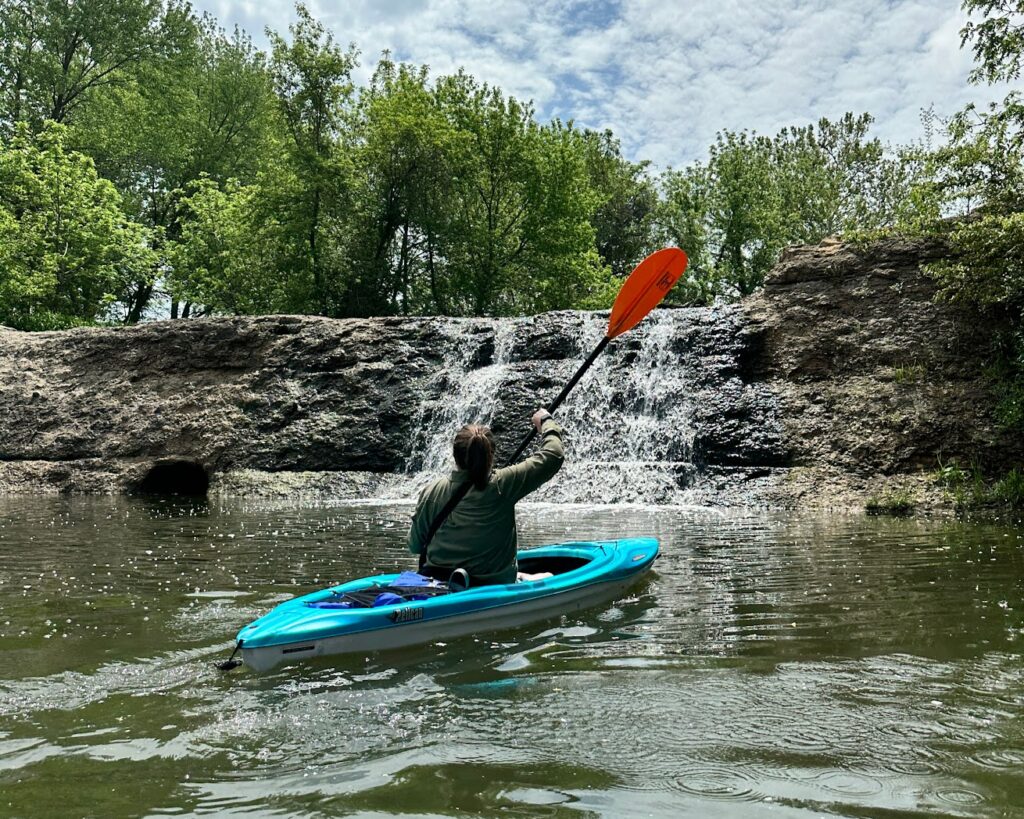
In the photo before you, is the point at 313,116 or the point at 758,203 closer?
the point at 313,116

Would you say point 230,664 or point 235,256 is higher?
point 235,256

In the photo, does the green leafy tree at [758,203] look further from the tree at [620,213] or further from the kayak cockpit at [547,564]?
the kayak cockpit at [547,564]

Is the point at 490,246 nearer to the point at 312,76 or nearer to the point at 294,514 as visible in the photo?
the point at 312,76

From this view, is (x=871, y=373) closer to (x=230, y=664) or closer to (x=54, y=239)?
(x=230, y=664)

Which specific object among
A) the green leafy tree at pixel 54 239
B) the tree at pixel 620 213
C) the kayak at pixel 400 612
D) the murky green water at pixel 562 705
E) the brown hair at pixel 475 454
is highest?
the tree at pixel 620 213

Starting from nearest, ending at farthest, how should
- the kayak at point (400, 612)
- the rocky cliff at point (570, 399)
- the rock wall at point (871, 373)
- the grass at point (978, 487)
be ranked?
1. the kayak at point (400, 612)
2. the grass at point (978, 487)
3. the rock wall at point (871, 373)
4. the rocky cliff at point (570, 399)

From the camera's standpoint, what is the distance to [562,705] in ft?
10.6

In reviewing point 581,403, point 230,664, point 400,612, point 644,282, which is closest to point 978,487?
point 644,282

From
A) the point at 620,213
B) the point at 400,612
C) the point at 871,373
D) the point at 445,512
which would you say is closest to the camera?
the point at 400,612

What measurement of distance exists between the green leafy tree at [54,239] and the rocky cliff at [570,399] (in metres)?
3.83

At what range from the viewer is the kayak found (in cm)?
379

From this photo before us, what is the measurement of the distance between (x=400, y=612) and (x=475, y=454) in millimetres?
938

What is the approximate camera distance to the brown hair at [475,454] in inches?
178

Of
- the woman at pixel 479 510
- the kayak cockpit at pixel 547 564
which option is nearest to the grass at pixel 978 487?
the kayak cockpit at pixel 547 564
